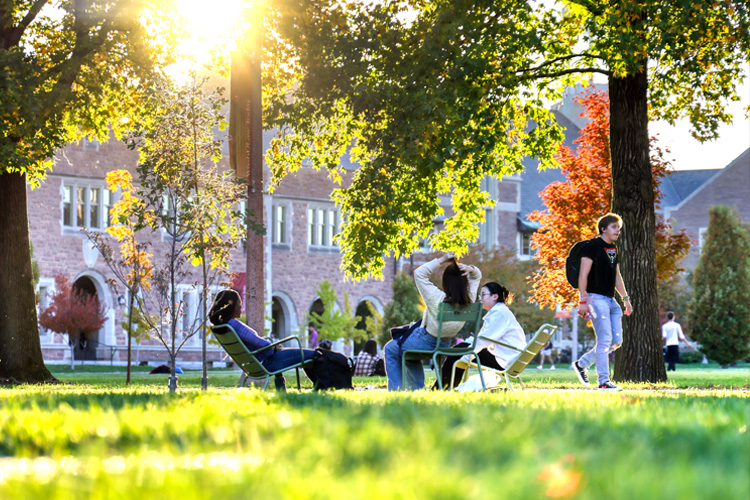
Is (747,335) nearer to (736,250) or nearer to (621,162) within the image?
(736,250)

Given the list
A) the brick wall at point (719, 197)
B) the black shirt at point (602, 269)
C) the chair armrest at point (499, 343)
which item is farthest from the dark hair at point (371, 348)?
the brick wall at point (719, 197)

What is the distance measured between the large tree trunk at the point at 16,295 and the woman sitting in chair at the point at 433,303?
31.1ft

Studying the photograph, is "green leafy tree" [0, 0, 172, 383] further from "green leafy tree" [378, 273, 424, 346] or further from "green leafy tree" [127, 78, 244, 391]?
"green leafy tree" [378, 273, 424, 346]

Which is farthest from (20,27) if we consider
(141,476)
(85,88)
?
(141,476)

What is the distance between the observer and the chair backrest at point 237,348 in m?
10.9

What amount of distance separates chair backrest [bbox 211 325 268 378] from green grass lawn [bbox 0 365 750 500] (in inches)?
168

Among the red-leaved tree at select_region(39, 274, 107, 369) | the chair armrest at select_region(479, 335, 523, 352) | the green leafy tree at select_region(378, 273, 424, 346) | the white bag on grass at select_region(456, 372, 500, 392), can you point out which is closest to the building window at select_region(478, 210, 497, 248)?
the green leafy tree at select_region(378, 273, 424, 346)

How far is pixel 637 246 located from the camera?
15836mm

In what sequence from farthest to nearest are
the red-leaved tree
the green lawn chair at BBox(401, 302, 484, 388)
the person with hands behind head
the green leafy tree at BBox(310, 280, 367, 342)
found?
1. the green leafy tree at BBox(310, 280, 367, 342)
2. the red-leaved tree
3. the person with hands behind head
4. the green lawn chair at BBox(401, 302, 484, 388)

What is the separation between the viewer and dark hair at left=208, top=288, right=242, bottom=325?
11.1 m

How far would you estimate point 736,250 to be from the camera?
42.9 m

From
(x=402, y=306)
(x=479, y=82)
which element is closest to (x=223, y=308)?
(x=479, y=82)

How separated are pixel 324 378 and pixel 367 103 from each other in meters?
6.26

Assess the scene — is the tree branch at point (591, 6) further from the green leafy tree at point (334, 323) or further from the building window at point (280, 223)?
the building window at point (280, 223)
